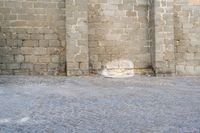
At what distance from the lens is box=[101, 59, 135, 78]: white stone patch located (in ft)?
35.4

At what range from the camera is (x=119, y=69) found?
35.7 feet

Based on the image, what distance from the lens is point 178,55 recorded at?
36.7 feet

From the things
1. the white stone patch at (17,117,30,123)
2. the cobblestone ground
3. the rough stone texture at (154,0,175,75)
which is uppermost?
the rough stone texture at (154,0,175,75)

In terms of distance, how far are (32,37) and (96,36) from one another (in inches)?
77.5

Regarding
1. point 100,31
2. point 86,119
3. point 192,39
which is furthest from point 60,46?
point 86,119

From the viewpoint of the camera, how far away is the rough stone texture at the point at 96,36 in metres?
10.2

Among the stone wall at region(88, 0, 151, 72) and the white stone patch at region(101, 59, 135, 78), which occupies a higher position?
the stone wall at region(88, 0, 151, 72)

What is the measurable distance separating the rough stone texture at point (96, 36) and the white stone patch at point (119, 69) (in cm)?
16

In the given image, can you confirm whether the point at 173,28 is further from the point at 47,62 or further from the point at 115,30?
the point at 47,62

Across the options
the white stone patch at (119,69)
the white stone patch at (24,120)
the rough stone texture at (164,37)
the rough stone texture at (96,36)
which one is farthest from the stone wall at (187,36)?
the white stone patch at (24,120)

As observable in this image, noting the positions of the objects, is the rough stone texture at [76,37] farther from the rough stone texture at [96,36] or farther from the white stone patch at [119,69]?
the white stone patch at [119,69]

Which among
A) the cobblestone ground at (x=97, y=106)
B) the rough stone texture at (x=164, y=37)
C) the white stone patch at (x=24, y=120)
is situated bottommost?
the cobblestone ground at (x=97, y=106)

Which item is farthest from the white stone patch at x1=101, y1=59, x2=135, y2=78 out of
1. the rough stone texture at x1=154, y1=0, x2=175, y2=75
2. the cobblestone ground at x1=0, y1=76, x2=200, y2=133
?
the cobblestone ground at x1=0, y1=76, x2=200, y2=133

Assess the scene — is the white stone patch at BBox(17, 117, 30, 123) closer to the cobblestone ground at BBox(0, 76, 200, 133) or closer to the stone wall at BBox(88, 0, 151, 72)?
the cobblestone ground at BBox(0, 76, 200, 133)
